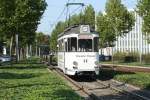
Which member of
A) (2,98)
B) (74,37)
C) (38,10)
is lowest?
Answer: (2,98)

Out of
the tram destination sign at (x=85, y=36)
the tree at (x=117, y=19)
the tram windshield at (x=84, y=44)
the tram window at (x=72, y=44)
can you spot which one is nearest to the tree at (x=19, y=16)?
the tree at (x=117, y=19)

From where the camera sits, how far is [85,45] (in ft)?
102

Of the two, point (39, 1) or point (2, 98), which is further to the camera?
point (39, 1)

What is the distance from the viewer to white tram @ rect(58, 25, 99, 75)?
3042 cm

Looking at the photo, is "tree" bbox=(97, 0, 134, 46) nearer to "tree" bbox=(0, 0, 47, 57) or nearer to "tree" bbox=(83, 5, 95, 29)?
"tree" bbox=(0, 0, 47, 57)

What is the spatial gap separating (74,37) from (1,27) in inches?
1059

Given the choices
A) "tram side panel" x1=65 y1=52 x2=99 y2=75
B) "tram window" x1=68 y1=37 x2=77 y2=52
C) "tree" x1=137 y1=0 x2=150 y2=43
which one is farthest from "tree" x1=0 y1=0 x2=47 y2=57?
"tram side panel" x1=65 y1=52 x2=99 y2=75

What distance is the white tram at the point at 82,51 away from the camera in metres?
30.4

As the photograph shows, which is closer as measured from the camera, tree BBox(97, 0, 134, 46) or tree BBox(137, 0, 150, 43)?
tree BBox(137, 0, 150, 43)

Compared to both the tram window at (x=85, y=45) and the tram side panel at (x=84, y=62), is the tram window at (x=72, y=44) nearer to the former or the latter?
the tram window at (x=85, y=45)

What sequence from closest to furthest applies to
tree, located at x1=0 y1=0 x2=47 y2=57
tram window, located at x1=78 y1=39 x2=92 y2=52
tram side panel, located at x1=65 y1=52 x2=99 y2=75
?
1. tram side panel, located at x1=65 y1=52 x2=99 y2=75
2. tram window, located at x1=78 y1=39 x2=92 y2=52
3. tree, located at x1=0 y1=0 x2=47 y2=57

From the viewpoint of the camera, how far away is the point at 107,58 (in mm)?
94875

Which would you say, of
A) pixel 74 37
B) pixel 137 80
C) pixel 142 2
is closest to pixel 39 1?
pixel 142 2

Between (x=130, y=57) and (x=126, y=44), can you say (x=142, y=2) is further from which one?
(x=126, y=44)
